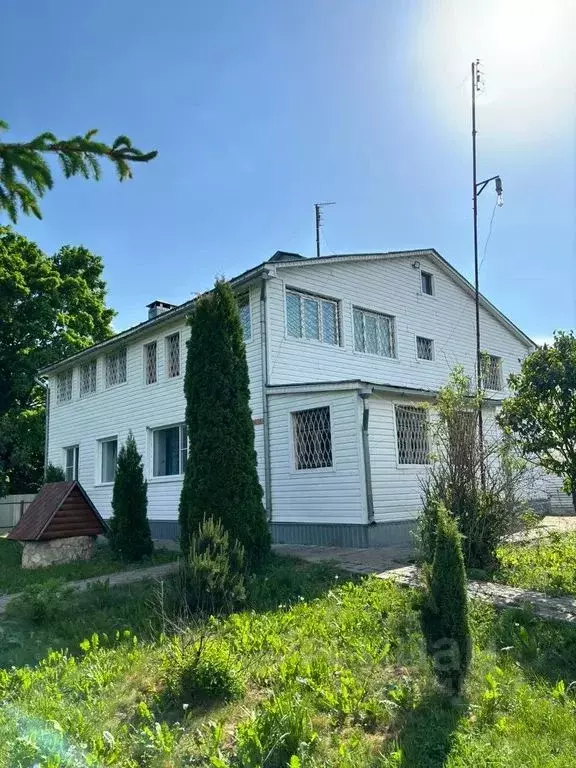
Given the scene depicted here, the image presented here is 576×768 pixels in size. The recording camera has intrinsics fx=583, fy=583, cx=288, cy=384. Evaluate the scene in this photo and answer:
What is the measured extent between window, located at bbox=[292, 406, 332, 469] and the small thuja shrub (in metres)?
7.29

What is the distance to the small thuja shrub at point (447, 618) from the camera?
401 cm

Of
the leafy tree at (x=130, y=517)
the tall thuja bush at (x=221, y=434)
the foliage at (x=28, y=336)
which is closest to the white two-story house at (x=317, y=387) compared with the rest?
the tall thuja bush at (x=221, y=434)

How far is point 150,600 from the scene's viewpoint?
661 cm

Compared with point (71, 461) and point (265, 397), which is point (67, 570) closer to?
point (265, 397)

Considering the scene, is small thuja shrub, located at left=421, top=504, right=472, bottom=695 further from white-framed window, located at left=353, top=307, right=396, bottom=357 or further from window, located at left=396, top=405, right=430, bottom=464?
white-framed window, located at left=353, top=307, right=396, bottom=357

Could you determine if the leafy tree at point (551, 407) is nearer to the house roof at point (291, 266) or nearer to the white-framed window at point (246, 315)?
the house roof at point (291, 266)

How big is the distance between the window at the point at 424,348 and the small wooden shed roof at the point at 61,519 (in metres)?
9.95

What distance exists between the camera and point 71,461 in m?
20.4

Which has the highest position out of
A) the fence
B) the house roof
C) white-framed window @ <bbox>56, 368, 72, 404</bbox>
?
the house roof

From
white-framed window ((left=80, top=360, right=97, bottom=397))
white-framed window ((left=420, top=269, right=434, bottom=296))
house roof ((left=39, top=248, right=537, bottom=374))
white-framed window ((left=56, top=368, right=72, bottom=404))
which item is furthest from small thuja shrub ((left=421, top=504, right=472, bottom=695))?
white-framed window ((left=56, top=368, right=72, bottom=404))

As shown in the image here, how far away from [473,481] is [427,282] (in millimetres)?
11010

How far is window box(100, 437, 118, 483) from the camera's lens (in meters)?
18.3

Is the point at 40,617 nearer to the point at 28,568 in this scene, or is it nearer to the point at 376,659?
the point at 376,659

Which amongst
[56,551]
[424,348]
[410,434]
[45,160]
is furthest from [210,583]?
[424,348]
